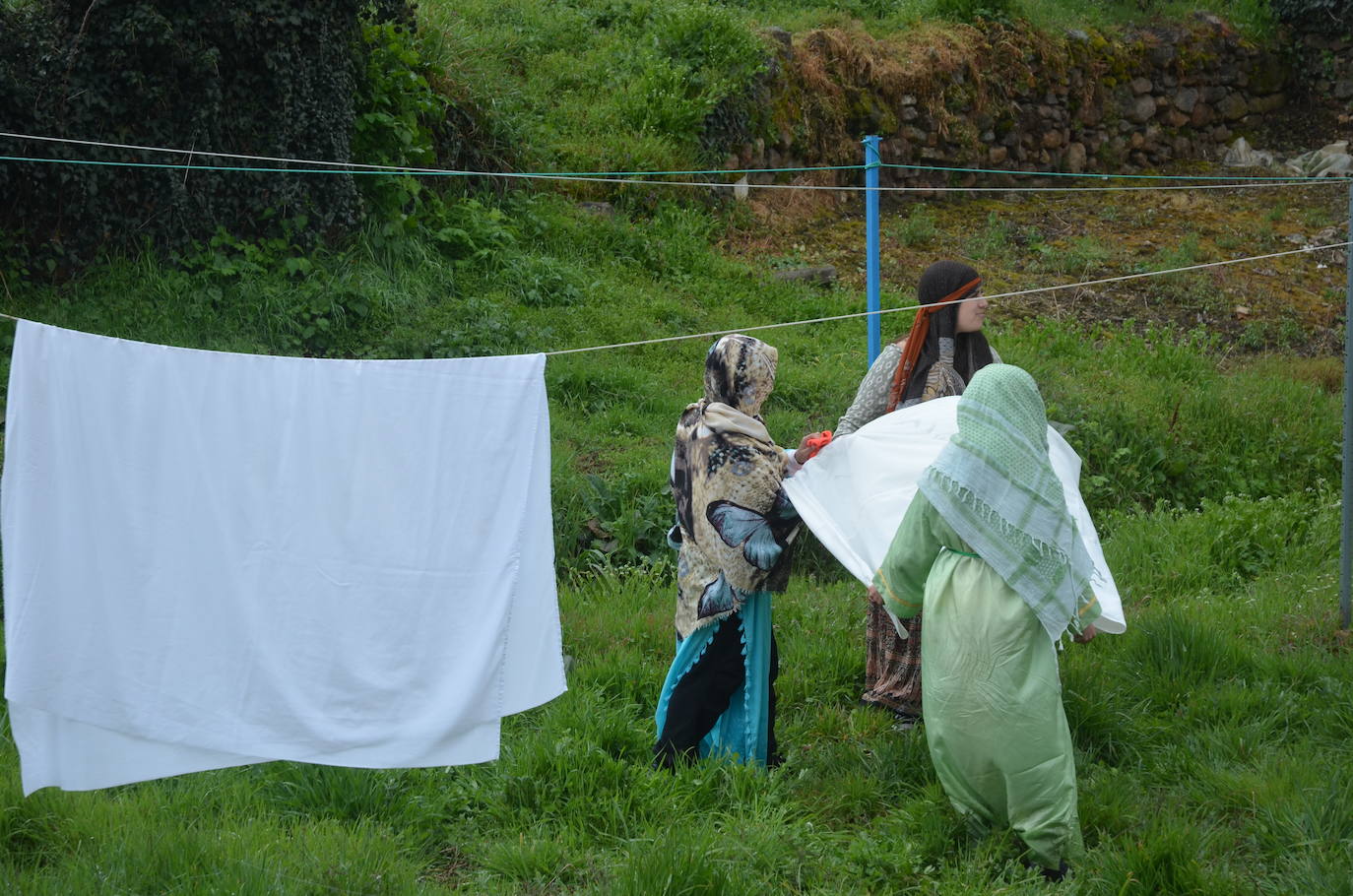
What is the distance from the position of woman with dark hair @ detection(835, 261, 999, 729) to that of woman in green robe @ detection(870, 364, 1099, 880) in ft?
3.29

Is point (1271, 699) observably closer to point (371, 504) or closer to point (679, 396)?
point (371, 504)

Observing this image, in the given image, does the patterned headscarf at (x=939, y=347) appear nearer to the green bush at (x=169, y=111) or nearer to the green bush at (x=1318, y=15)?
the green bush at (x=169, y=111)

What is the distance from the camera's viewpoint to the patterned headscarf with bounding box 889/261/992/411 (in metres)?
4.29

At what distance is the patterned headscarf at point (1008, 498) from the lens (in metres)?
3.20

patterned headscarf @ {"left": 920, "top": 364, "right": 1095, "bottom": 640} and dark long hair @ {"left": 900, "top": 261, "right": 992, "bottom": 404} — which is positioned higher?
dark long hair @ {"left": 900, "top": 261, "right": 992, "bottom": 404}

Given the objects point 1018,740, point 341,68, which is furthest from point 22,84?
point 1018,740

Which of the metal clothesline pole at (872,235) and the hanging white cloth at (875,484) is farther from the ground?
the metal clothesline pole at (872,235)

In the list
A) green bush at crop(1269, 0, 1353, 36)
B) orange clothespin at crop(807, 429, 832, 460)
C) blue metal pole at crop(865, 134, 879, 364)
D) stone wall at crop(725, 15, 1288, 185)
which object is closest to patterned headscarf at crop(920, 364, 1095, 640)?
orange clothespin at crop(807, 429, 832, 460)

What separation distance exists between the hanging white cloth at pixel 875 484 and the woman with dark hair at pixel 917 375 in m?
0.31

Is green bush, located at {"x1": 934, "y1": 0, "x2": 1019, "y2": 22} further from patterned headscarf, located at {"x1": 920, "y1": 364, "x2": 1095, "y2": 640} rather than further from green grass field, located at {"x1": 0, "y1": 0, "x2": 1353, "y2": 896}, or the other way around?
patterned headscarf, located at {"x1": 920, "y1": 364, "x2": 1095, "y2": 640}

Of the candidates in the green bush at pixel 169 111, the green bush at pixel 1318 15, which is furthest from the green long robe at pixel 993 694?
the green bush at pixel 1318 15

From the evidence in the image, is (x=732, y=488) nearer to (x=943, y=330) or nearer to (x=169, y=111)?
(x=943, y=330)

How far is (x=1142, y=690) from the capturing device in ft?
14.6

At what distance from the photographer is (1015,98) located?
12531 mm
